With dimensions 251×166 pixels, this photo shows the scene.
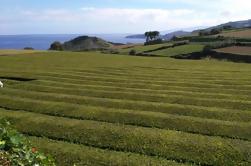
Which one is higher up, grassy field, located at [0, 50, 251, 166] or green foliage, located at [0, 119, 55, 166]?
green foliage, located at [0, 119, 55, 166]

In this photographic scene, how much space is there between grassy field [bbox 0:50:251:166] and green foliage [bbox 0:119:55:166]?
9.78ft

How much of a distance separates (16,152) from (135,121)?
9.70 m

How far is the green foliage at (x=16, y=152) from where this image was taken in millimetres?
12603

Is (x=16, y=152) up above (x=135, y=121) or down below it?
above

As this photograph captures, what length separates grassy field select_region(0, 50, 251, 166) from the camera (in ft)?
57.4

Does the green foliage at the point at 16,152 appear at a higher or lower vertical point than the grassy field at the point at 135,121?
higher

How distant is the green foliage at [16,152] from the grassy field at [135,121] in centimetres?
298

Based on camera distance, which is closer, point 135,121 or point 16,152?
point 16,152

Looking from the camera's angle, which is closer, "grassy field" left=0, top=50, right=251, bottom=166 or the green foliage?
the green foliage

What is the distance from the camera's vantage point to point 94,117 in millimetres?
23469

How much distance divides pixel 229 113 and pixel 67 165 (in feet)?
35.2

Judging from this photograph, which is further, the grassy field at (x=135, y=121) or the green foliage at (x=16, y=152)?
the grassy field at (x=135, y=121)

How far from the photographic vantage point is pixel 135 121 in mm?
22281

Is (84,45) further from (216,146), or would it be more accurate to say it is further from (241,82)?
(216,146)
